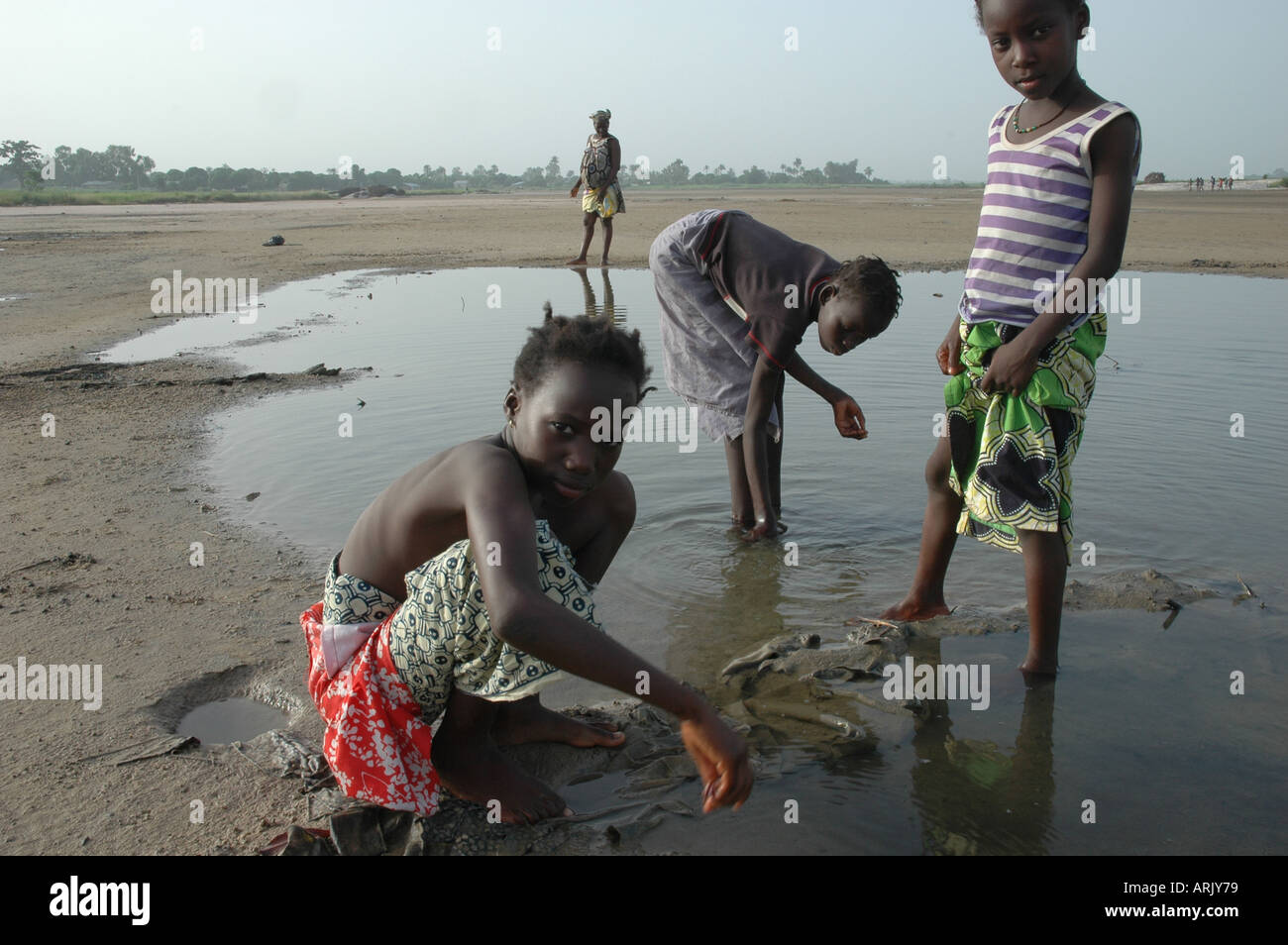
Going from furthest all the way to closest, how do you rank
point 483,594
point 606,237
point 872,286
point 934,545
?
point 606,237
point 872,286
point 934,545
point 483,594

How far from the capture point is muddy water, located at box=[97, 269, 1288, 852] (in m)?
2.24

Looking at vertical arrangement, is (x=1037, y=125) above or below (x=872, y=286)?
above

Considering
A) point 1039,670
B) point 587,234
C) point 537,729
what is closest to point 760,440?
point 1039,670

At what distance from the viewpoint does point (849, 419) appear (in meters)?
3.73

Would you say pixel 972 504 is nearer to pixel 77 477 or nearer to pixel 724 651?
pixel 724 651

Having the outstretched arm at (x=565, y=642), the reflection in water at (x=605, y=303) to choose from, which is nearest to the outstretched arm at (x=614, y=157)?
the reflection in water at (x=605, y=303)

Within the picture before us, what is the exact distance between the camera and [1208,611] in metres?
3.28

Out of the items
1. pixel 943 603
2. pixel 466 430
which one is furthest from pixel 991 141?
pixel 466 430

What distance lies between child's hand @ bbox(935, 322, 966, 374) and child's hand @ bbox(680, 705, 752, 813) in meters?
1.64

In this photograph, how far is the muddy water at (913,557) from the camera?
224 cm

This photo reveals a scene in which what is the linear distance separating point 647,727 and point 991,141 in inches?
72.3

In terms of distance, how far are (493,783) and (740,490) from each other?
89.4 inches

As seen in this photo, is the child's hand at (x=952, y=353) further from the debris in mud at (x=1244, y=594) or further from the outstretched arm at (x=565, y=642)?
the outstretched arm at (x=565, y=642)

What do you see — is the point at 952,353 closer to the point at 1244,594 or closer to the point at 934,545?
the point at 934,545
